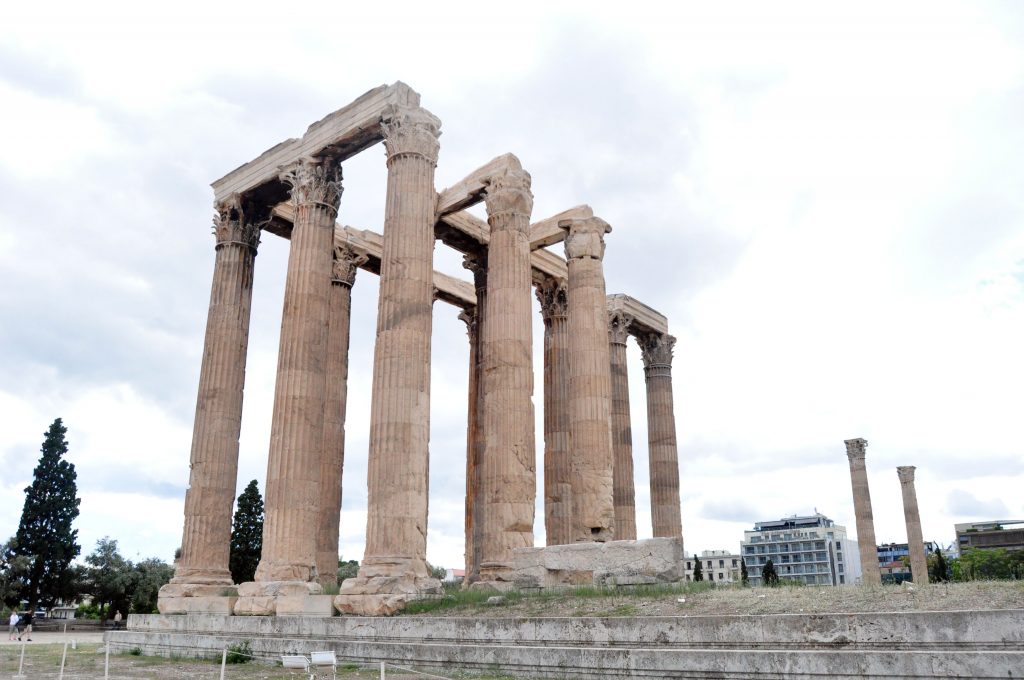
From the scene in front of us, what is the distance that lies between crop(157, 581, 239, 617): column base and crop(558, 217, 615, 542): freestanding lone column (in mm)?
10991

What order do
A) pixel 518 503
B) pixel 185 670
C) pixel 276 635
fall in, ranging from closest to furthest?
1. pixel 185 670
2. pixel 276 635
3. pixel 518 503

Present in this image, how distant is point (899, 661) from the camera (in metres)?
9.68

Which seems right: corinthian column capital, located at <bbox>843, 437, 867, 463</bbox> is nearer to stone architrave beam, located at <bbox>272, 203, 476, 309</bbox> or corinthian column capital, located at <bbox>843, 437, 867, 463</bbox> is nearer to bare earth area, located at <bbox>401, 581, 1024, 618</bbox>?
stone architrave beam, located at <bbox>272, 203, 476, 309</bbox>

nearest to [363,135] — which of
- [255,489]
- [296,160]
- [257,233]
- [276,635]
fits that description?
[296,160]

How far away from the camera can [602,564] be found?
20281 millimetres

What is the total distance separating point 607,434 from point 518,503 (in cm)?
513

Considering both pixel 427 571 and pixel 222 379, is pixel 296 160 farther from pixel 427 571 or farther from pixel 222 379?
pixel 427 571

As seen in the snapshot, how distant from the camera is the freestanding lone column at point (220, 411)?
2698 centimetres

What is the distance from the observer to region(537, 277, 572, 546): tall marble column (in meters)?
30.0

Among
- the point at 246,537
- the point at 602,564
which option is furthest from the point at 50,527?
the point at 602,564

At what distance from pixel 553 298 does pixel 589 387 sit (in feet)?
25.8

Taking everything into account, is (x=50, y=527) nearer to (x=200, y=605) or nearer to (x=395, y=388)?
(x=200, y=605)

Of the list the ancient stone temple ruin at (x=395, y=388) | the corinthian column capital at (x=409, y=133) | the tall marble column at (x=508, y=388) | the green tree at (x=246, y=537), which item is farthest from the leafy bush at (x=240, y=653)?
the green tree at (x=246, y=537)

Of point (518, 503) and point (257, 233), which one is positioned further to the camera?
point (257, 233)
